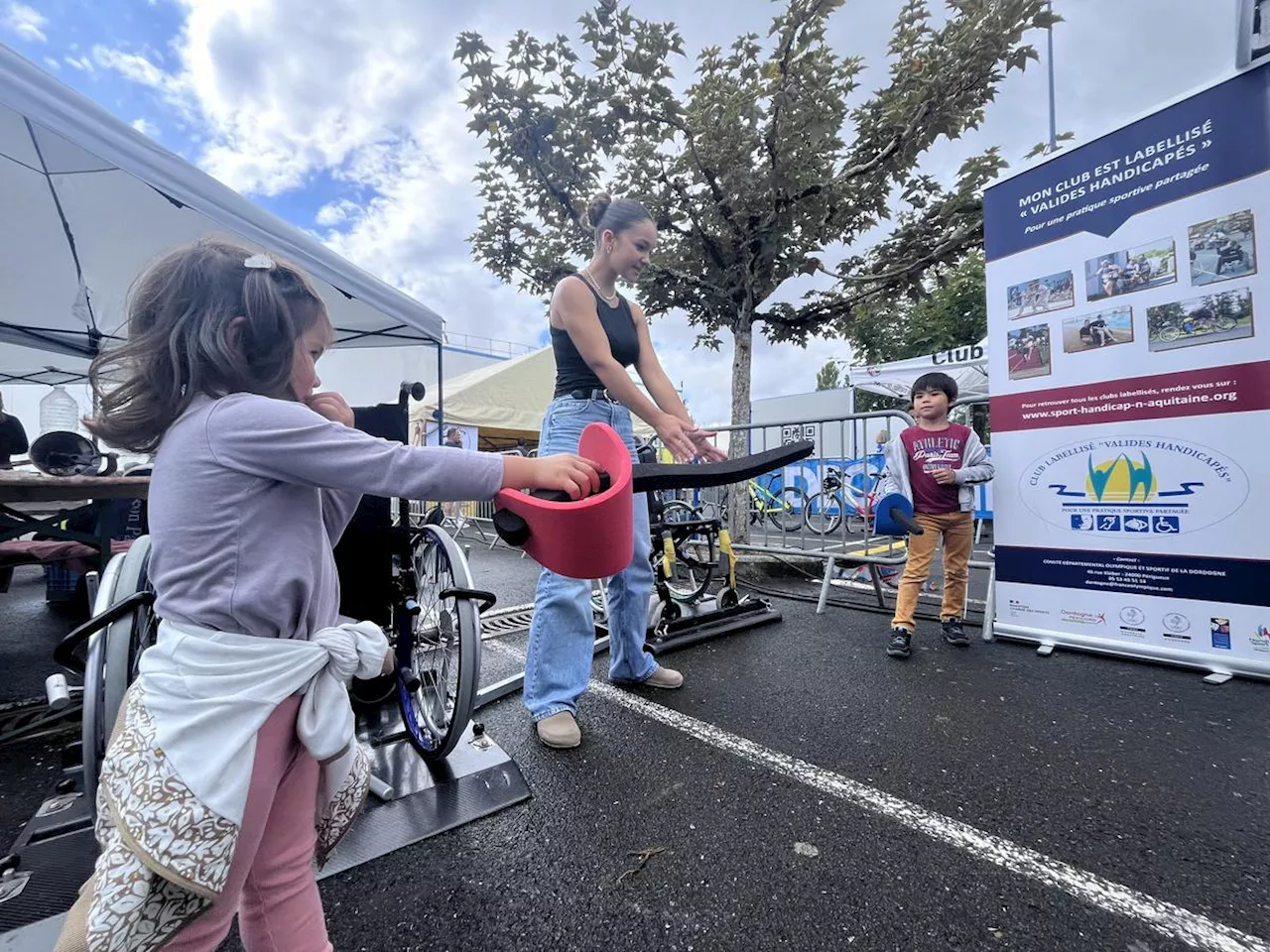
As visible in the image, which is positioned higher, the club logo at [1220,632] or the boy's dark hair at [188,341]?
the boy's dark hair at [188,341]

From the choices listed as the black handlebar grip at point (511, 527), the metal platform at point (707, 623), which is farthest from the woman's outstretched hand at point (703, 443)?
the metal platform at point (707, 623)

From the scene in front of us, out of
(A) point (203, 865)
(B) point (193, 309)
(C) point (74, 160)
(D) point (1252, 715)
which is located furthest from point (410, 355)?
(D) point (1252, 715)

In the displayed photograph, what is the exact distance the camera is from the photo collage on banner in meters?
2.57

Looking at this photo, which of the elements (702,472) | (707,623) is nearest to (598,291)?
(702,472)

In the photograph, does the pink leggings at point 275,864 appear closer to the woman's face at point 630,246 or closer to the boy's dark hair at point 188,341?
the boy's dark hair at point 188,341

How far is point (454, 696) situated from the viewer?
1.81 m

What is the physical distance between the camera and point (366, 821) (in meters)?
1.58

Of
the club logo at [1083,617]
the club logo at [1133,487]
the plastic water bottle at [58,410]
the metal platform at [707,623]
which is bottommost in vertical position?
the metal platform at [707,623]

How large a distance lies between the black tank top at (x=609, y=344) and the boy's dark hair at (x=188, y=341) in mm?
1235

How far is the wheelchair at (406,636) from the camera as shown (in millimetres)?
1271

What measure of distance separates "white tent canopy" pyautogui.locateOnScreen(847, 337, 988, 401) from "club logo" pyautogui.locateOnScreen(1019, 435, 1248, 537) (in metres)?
6.56

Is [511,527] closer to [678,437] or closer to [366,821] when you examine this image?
[678,437]

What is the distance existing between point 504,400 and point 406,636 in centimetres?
1015

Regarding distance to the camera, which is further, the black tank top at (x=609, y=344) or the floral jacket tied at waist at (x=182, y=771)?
the black tank top at (x=609, y=344)
